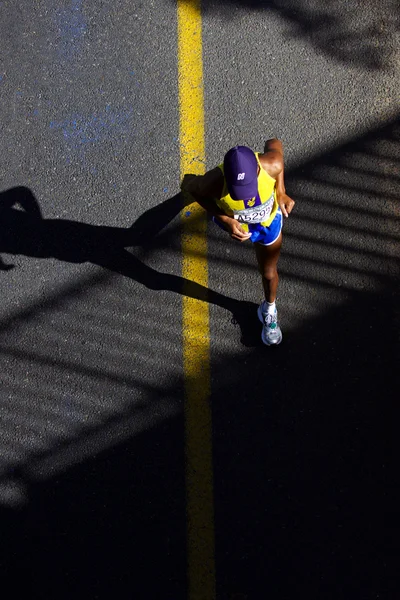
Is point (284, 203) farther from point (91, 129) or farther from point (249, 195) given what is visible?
point (91, 129)

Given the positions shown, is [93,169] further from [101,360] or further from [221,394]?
[221,394]

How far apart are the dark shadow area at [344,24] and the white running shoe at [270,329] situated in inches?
75.5

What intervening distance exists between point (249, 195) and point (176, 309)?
1.38m

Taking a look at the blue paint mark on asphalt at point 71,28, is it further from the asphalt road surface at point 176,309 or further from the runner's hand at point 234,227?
the runner's hand at point 234,227

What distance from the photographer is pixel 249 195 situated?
3.30 m

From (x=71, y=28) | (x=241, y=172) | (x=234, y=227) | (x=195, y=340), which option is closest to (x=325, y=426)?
(x=195, y=340)

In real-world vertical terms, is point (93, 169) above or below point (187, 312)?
above

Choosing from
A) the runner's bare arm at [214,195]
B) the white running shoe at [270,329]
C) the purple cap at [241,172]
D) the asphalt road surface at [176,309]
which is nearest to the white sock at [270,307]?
the white running shoe at [270,329]

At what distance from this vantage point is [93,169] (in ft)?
15.5

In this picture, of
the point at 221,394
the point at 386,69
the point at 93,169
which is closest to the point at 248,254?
the point at 221,394

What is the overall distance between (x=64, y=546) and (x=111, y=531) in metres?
0.31

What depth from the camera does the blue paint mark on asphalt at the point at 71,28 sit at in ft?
16.2

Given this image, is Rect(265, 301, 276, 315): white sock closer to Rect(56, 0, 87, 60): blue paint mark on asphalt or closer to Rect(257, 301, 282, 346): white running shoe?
Rect(257, 301, 282, 346): white running shoe

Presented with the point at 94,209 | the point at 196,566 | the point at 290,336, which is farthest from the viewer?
the point at 94,209
